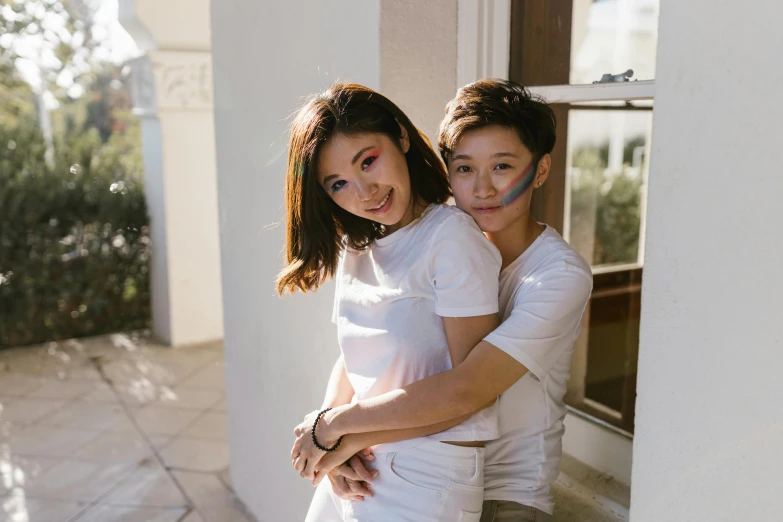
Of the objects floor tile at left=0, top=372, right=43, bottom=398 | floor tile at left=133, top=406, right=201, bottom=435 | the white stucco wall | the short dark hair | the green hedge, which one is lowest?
floor tile at left=0, top=372, right=43, bottom=398

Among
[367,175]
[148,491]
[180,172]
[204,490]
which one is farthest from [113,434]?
[367,175]

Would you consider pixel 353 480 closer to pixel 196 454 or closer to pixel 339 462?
pixel 339 462

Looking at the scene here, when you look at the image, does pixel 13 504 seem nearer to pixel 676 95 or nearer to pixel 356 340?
pixel 356 340

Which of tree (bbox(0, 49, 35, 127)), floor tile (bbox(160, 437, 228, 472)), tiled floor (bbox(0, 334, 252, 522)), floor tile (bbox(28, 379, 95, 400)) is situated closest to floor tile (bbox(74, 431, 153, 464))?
tiled floor (bbox(0, 334, 252, 522))

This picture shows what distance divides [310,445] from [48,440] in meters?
3.06

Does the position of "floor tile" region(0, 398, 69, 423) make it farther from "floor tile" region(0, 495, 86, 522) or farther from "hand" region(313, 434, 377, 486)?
"hand" region(313, 434, 377, 486)

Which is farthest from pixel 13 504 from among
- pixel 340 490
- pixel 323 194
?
pixel 323 194

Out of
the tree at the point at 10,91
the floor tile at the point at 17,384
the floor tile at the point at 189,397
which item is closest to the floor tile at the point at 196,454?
the floor tile at the point at 189,397

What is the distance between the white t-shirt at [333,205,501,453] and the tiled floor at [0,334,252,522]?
6.38 feet

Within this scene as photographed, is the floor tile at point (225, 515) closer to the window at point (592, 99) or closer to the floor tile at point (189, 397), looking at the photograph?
the floor tile at point (189, 397)

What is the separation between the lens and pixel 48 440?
3914 millimetres

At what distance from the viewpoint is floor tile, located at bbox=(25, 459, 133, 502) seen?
10.8 ft

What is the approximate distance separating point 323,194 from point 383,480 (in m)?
0.64

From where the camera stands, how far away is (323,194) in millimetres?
1532
